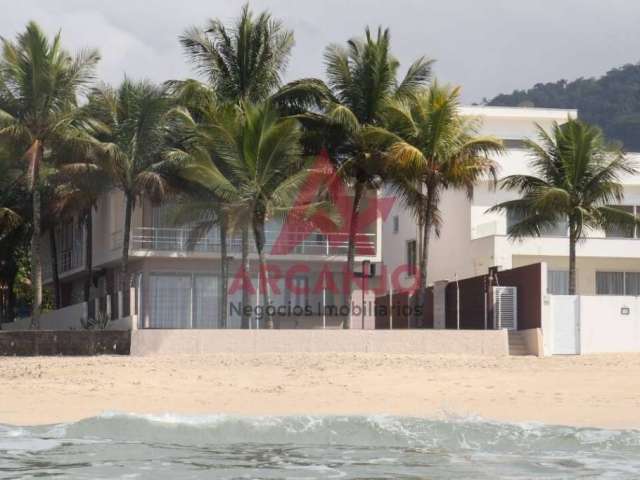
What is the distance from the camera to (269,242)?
39938 millimetres

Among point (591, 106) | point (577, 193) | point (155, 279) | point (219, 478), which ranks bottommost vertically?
point (219, 478)

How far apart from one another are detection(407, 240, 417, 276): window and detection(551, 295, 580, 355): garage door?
13.1m

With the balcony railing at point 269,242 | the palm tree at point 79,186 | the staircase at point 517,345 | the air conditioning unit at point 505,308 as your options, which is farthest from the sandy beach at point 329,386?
the balcony railing at point 269,242

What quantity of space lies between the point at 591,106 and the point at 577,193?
4651 inches

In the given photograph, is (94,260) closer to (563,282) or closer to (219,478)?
(563,282)

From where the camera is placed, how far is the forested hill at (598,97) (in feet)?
469

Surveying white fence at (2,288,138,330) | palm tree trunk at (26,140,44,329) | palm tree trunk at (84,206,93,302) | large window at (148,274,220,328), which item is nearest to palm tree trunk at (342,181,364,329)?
large window at (148,274,220,328)

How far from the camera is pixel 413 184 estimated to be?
122 feet

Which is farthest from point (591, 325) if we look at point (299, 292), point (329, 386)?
point (299, 292)

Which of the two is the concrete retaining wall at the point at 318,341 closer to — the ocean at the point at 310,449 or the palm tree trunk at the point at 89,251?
the ocean at the point at 310,449

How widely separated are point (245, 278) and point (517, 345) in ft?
27.6

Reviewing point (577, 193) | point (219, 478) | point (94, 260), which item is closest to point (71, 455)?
point (219, 478)

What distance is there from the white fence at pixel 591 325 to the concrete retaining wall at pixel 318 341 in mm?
1585

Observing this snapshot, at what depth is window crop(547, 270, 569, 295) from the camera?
4300 centimetres
